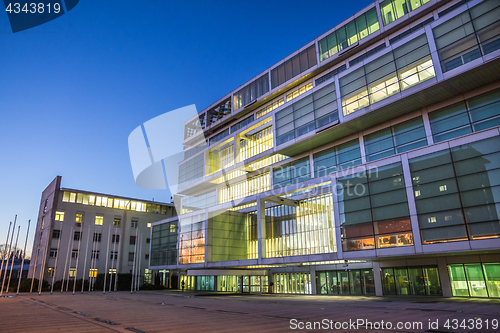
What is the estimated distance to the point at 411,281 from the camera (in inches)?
1312

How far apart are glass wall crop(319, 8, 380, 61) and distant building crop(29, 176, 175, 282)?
1983 inches

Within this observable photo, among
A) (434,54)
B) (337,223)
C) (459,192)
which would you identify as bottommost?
(337,223)

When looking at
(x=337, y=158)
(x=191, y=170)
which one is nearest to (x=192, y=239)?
(x=191, y=170)

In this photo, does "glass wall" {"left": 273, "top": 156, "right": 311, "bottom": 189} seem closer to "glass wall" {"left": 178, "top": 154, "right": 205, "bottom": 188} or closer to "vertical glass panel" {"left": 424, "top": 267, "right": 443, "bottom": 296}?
"vertical glass panel" {"left": 424, "top": 267, "right": 443, "bottom": 296}

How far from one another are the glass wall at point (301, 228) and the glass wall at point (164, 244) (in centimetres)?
1957

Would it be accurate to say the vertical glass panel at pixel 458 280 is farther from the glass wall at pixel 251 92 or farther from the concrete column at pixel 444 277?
the glass wall at pixel 251 92

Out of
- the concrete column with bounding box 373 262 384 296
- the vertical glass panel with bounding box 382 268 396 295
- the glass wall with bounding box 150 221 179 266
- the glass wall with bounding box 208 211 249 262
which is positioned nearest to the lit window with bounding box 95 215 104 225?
the glass wall with bounding box 150 221 179 266

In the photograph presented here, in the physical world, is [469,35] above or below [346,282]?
above

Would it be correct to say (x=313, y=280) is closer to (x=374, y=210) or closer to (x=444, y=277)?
(x=444, y=277)

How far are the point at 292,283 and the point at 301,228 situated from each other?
31.1ft

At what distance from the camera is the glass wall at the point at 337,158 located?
130ft

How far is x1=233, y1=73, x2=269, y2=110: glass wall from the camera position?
56438 millimetres

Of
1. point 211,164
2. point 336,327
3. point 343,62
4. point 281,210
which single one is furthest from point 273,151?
point 336,327

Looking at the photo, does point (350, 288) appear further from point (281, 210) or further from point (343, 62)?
point (343, 62)
